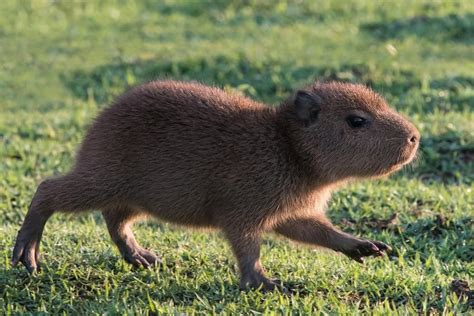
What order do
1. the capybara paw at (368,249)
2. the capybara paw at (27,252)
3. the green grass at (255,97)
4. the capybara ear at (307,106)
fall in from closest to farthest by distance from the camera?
the green grass at (255,97)
the capybara paw at (27,252)
the capybara paw at (368,249)
the capybara ear at (307,106)

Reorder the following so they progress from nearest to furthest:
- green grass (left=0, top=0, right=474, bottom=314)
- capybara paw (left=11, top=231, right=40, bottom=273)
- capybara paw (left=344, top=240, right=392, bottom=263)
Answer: green grass (left=0, top=0, right=474, bottom=314), capybara paw (left=11, top=231, right=40, bottom=273), capybara paw (left=344, top=240, right=392, bottom=263)

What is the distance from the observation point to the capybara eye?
18.6ft

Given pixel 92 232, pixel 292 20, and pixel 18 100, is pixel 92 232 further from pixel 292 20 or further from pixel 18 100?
pixel 292 20

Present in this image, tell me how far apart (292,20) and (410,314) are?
1067 centimetres

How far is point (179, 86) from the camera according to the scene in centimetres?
592

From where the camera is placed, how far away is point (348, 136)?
566 centimetres

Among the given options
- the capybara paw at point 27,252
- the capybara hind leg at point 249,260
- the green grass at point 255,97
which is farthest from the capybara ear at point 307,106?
the capybara paw at point 27,252

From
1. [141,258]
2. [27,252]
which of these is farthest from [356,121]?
[27,252]

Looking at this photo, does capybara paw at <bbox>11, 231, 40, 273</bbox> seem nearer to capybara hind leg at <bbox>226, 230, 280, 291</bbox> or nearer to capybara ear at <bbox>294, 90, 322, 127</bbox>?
capybara hind leg at <bbox>226, 230, 280, 291</bbox>

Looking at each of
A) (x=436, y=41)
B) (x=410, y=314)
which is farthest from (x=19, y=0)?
(x=410, y=314)

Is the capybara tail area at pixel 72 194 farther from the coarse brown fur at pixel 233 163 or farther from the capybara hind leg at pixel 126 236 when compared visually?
the capybara hind leg at pixel 126 236

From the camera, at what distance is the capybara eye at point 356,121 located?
18.6 ft

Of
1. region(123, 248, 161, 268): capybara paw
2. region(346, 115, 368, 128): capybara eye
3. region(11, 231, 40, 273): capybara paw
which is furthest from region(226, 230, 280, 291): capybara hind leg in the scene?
region(11, 231, 40, 273): capybara paw

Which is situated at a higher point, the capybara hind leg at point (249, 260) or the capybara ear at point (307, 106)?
the capybara ear at point (307, 106)
